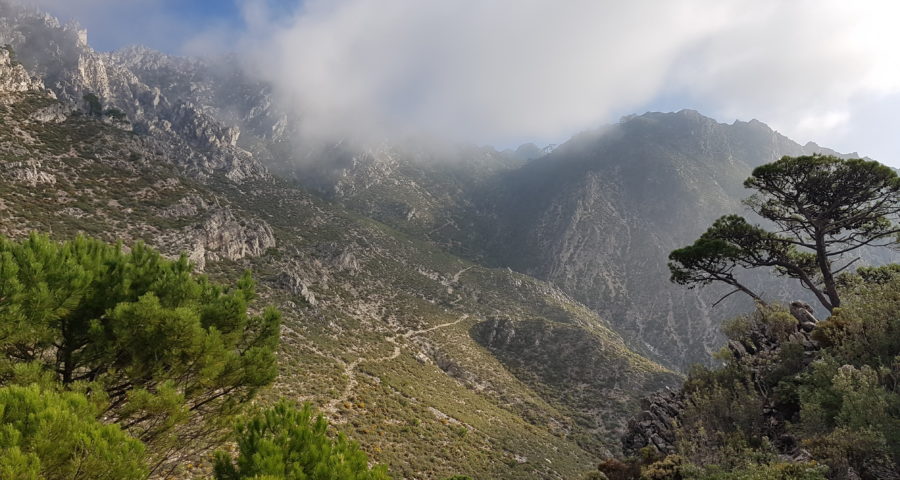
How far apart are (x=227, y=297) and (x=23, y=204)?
1807 inches

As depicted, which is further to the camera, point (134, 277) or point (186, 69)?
point (186, 69)

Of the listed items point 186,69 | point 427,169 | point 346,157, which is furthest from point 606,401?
point 186,69

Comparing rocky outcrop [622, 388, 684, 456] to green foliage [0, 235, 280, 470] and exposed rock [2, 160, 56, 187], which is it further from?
exposed rock [2, 160, 56, 187]

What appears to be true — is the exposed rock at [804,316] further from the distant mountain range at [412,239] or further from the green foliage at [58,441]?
the green foliage at [58,441]

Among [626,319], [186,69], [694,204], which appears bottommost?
[626,319]

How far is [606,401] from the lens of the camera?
178ft

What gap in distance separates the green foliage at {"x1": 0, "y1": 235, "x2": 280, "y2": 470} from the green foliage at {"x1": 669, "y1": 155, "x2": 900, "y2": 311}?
23.2 m

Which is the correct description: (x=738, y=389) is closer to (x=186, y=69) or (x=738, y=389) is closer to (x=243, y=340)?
(x=243, y=340)

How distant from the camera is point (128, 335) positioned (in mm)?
9180

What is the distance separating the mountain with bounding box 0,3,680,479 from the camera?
34.1 meters

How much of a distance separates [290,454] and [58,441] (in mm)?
3289

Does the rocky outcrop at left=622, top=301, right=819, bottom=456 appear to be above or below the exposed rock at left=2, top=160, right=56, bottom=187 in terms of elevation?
below

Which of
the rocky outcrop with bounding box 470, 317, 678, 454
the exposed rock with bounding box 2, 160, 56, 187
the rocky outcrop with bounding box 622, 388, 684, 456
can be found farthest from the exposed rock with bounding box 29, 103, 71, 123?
the rocky outcrop with bounding box 622, 388, 684, 456

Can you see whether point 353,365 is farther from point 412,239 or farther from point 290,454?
point 412,239
